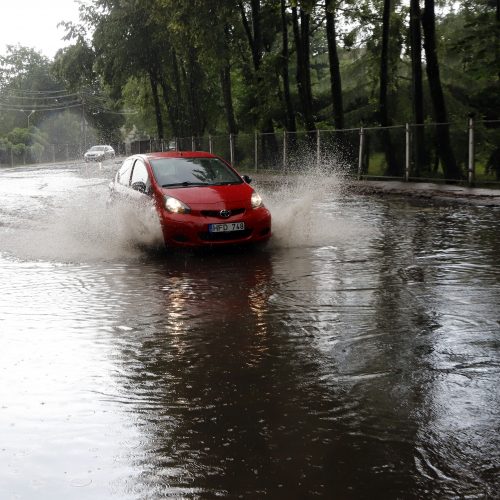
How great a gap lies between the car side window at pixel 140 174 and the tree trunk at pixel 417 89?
1435cm

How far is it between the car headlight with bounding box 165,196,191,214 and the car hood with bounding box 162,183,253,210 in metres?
0.06

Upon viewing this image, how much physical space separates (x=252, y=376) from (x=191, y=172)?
25.1 feet

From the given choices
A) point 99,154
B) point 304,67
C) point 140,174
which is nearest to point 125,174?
point 140,174

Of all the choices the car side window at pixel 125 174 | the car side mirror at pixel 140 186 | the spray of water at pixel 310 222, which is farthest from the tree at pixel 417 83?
the car side mirror at pixel 140 186

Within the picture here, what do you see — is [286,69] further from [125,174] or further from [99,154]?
[99,154]

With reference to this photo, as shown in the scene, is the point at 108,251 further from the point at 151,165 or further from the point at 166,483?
the point at 166,483

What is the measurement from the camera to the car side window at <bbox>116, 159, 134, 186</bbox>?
46.3 feet

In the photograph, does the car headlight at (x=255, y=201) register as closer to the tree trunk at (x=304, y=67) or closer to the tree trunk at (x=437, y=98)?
the tree trunk at (x=437, y=98)

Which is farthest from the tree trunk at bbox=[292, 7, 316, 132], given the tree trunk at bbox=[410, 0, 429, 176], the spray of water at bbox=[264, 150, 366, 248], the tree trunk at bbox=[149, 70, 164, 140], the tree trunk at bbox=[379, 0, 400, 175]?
the tree trunk at bbox=[149, 70, 164, 140]

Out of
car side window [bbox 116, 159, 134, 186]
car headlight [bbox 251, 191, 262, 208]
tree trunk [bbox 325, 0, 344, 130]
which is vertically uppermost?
tree trunk [bbox 325, 0, 344, 130]

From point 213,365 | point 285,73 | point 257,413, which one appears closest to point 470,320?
point 213,365

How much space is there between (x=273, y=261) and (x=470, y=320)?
170 inches

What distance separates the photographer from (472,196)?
2188 centimetres

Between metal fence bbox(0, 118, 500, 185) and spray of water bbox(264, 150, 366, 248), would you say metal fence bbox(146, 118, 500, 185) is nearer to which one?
metal fence bbox(0, 118, 500, 185)
